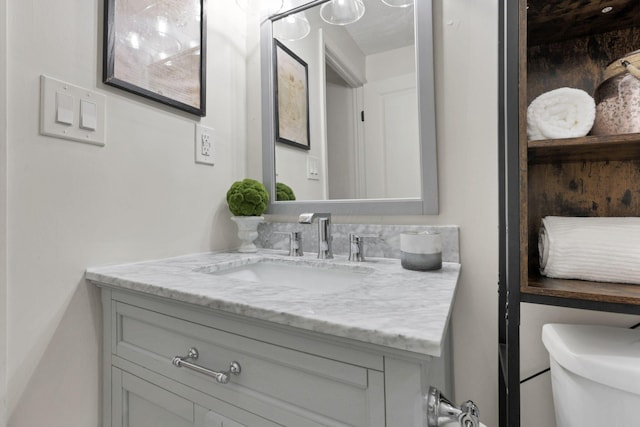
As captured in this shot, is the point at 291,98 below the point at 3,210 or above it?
above

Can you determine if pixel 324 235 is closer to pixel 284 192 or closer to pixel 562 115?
pixel 284 192

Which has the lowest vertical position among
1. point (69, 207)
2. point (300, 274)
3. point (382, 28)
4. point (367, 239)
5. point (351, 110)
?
point (300, 274)

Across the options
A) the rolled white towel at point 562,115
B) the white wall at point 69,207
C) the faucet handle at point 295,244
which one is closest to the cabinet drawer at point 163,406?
the white wall at point 69,207

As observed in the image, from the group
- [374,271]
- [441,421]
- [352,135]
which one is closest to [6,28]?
[352,135]

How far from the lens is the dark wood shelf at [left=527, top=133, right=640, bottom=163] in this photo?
0.57 metres

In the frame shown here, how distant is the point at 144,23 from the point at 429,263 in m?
1.08

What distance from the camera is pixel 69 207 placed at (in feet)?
2.57

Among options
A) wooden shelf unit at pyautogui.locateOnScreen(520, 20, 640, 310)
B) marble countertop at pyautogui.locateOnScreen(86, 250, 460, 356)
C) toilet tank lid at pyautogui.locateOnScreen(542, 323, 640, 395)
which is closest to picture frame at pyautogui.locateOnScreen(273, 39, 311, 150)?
marble countertop at pyautogui.locateOnScreen(86, 250, 460, 356)

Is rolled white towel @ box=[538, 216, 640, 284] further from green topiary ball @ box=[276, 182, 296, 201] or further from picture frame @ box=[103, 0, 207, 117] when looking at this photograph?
picture frame @ box=[103, 0, 207, 117]

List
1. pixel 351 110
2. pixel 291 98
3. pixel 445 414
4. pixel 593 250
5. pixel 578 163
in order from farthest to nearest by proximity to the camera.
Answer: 1. pixel 291 98
2. pixel 351 110
3. pixel 578 163
4. pixel 593 250
5. pixel 445 414

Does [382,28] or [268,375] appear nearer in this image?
[268,375]

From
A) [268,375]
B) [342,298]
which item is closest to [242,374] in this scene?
[268,375]

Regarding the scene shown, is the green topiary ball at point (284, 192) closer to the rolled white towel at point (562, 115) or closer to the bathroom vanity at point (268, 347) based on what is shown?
the bathroom vanity at point (268, 347)

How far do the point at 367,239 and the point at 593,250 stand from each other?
1.83ft
